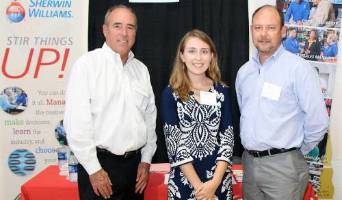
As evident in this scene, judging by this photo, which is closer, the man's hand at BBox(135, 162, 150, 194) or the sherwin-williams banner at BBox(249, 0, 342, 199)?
the man's hand at BBox(135, 162, 150, 194)

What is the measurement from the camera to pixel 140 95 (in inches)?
87.7

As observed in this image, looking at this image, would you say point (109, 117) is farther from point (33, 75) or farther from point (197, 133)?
point (33, 75)

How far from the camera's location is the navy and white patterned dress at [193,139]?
2.00 m

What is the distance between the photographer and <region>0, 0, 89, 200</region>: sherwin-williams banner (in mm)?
3258

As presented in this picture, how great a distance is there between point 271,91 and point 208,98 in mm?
404

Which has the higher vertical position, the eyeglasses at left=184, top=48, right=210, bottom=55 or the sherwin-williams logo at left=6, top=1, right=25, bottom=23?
the sherwin-williams logo at left=6, top=1, right=25, bottom=23

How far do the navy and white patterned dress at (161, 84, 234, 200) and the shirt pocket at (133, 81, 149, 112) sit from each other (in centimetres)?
22

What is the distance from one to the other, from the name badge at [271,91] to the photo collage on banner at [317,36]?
1.35 metres

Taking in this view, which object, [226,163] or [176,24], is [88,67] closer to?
[226,163]

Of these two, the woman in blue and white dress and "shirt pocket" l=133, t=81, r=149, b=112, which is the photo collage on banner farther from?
"shirt pocket" l=133, t=81, r=149, b=112

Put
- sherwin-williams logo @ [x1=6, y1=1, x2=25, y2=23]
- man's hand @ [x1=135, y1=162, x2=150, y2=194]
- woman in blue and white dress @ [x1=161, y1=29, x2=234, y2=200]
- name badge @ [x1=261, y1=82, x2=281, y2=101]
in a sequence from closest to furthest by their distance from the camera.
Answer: woman in blue and white dress @ [x1=161, y1=29, x2=234, y2=200], name badge @ [x1=261, y1=82, x2=281, y2=101], man's hand @ [x1=135, y1=162, x2=150, y2=194], sherwin-williams logo @ [x1=6, y1=1, x2=25, y2=23]

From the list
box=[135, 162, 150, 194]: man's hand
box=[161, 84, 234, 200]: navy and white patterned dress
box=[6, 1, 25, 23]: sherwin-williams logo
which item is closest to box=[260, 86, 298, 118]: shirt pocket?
box=[161, 84, 234, 200]: navy and white patterned dress

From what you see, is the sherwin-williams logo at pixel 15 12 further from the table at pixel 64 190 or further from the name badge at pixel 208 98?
the name badge at pixel 208 98

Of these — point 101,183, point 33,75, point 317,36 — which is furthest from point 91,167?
point 317,36
